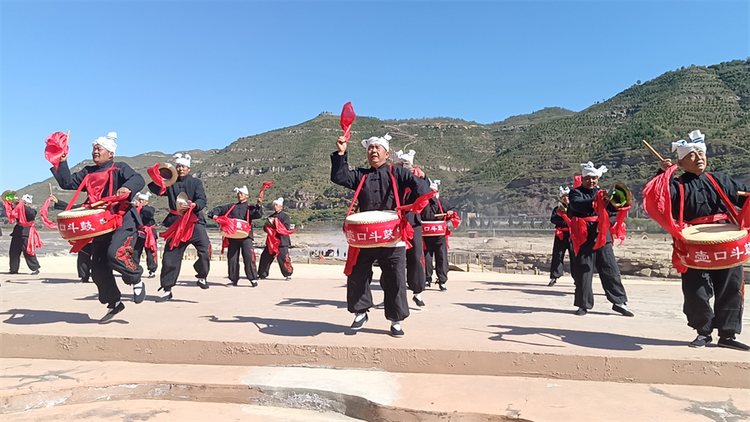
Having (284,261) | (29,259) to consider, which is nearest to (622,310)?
(284,261)

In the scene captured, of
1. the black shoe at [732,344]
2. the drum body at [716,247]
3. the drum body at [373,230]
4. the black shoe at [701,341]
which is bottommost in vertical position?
the black shoe at [732,344]

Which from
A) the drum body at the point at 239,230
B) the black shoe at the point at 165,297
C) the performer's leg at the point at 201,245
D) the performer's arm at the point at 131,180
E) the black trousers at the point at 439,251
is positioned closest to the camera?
the performer's arm at the point at 131,180

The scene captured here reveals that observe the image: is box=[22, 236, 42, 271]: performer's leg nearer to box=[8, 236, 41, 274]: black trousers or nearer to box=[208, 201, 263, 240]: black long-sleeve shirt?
box=[8, 236, 41, 274]: black trousers

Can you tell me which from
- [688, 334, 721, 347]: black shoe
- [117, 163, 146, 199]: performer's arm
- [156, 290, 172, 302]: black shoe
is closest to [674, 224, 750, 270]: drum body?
[688, 334, 721, 347]: black shoe

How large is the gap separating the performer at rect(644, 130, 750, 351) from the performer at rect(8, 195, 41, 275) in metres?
12.9

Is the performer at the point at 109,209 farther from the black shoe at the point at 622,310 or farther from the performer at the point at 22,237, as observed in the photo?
the performer at the point at 22,237

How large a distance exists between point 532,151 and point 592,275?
75.0 metres

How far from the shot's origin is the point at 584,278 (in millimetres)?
6332

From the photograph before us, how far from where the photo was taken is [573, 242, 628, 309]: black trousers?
6.25 metres

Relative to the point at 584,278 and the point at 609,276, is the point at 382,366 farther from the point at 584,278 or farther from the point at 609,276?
the point at 609,276

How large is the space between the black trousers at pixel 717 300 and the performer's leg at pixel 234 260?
7.24 meters

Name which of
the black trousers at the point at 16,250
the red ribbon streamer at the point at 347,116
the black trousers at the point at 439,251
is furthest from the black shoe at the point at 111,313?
the black trousers at the point at 16,250

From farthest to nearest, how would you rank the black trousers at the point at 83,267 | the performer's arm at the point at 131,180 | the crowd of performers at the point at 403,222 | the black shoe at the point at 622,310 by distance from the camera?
the black trousers at the point at 83,267 → the black shoe at the point at 622,310 → the performer's arm at the point at 131,180 → the crowd of performers at the point at 403,222

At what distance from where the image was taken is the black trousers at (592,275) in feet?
20.5
